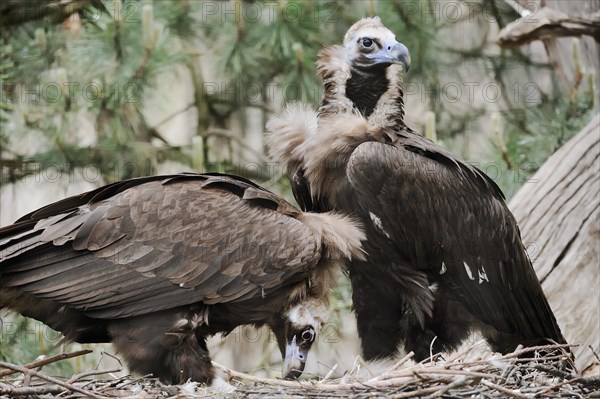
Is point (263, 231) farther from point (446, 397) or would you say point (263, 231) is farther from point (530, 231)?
point (530, 231)

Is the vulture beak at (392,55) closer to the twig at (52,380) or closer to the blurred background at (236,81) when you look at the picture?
the blurred background at (236,81)

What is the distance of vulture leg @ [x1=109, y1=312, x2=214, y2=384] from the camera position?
4.49 metres

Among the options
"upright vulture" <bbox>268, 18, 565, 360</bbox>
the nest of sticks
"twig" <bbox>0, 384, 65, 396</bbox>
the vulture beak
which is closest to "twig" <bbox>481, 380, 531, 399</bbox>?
the nest of sticks

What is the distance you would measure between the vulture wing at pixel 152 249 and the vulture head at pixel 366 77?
84 cm

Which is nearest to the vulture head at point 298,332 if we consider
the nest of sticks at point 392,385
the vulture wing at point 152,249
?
the vulture wing at point 152,249

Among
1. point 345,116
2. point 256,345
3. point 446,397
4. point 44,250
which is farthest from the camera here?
point 256,345

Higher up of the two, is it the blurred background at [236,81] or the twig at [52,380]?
the blurred background at [236,81]

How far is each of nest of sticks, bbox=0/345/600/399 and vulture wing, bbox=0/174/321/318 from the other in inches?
13.8

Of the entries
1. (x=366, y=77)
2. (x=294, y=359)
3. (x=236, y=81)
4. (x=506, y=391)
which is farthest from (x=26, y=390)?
(x=236, y=81)

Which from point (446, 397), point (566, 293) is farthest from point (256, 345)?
point (446, 397)

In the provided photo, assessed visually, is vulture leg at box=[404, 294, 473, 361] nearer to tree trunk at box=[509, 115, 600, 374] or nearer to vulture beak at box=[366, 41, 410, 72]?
tree trunk at box=[509, 115, 600, 374]

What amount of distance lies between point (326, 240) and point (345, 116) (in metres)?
0.77

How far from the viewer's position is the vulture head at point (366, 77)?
5.29 metres

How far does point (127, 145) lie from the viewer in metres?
7.59
